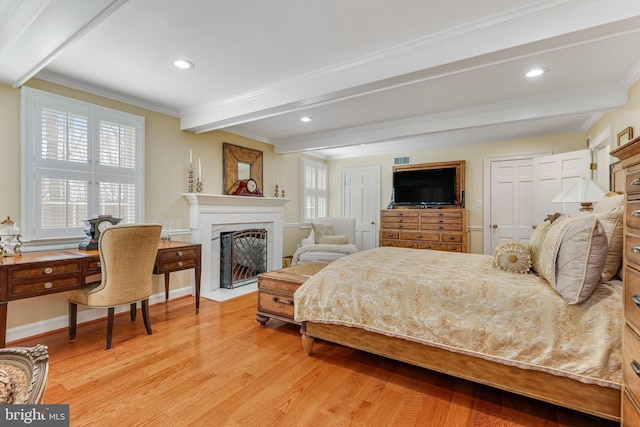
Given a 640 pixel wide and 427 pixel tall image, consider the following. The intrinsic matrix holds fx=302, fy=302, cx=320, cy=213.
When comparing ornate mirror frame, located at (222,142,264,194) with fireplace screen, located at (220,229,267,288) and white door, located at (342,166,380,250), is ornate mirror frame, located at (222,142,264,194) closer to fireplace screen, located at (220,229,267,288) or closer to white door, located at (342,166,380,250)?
fireplace screen, located at (220,229,267,288)

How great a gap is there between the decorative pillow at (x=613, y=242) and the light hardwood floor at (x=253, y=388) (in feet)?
2.62

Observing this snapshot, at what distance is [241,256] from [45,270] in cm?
248

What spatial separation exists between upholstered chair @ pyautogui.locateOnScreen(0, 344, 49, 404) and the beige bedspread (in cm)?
161

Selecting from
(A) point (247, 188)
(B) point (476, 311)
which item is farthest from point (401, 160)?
(B) point (476, 311)

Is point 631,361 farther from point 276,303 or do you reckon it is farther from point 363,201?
point 363,201

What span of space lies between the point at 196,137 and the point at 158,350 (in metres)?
2.62

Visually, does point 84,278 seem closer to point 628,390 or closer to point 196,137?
point 196,137

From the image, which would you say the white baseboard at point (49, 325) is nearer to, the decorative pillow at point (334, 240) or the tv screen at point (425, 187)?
the decorative pillow at point (334, 240)

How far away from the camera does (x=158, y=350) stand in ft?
7.88

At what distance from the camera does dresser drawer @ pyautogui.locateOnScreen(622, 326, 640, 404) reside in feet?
3.75

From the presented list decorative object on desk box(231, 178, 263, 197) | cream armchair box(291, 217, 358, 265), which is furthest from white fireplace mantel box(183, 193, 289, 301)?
cream armchair box(291, 217, 358, 265)

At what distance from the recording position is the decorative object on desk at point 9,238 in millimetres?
2354

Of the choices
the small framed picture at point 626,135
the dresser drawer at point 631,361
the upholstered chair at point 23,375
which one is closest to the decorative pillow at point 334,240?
the small framed picture at point 626,135

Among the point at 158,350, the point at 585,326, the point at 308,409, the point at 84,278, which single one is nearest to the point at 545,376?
the point at 585,326
